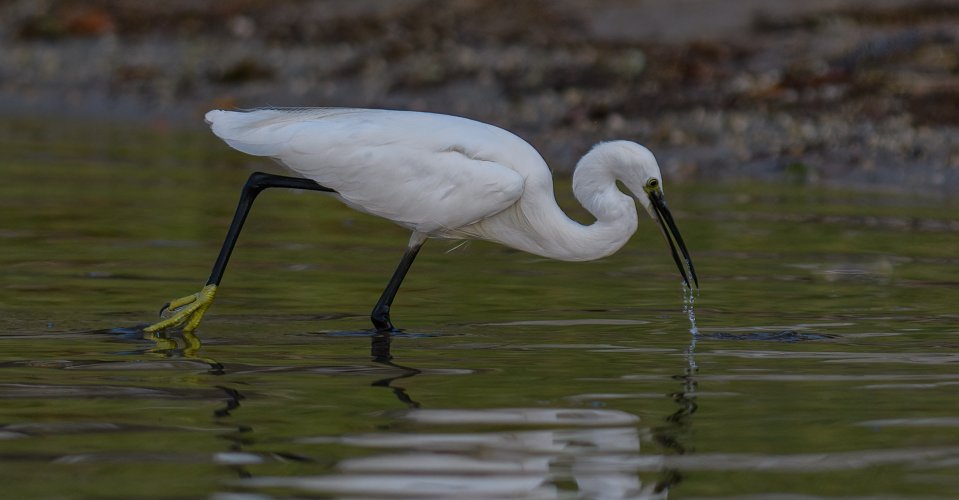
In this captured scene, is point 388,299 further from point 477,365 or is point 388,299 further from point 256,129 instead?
point 477,365

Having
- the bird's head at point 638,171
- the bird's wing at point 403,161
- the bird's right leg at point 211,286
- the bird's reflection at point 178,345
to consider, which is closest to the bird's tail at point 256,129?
the bird's wing at point 403,161

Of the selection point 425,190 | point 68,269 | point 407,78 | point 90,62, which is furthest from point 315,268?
point 90,62

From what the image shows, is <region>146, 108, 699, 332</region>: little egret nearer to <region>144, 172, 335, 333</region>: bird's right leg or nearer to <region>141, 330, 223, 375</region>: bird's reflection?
<region>144, 172, 335, 333</region>: bird's right leg

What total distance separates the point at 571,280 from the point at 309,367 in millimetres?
3256

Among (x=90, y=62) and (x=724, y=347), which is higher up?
(x=90, y=62)

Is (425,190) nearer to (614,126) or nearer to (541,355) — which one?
(541,355)

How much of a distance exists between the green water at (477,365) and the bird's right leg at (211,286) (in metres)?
0.13

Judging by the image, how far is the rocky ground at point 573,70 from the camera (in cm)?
1642

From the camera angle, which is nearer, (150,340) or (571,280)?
(150,340)

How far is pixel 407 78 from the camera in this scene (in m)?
21.6

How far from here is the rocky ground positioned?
53.9 feet

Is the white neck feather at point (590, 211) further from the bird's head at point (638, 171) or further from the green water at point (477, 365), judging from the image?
the green water at point (477, 365)

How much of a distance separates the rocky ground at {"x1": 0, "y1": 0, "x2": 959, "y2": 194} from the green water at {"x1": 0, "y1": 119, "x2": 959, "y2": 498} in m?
4.20

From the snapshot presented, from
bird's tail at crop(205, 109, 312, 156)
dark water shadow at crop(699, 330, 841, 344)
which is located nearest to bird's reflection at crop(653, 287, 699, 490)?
dark water shadow at crop(699, 330, 841, 344)
